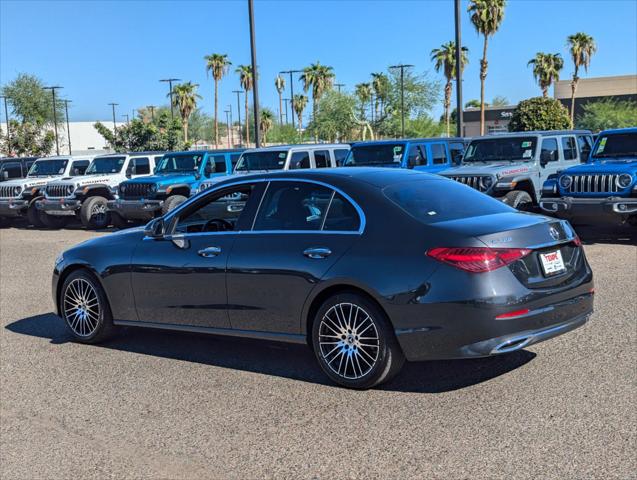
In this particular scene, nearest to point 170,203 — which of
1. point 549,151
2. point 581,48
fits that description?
point 549,151

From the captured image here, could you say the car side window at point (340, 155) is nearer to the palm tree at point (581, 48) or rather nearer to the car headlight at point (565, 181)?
the car headlight at point (565, 181)

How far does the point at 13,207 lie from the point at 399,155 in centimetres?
1154

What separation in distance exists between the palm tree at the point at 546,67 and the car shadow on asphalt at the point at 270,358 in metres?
59.9

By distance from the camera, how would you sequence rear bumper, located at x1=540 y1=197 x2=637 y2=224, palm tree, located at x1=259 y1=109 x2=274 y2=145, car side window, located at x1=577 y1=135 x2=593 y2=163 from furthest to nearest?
palm tree, located at x1=259 y1=109 x2=274 y2=145 → car side window, located at x1=577 y1=135 x2=593 y2=163 → rear bumper, located at x1=540 y1=197 x2=637 y2=224

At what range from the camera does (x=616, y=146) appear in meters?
13.2

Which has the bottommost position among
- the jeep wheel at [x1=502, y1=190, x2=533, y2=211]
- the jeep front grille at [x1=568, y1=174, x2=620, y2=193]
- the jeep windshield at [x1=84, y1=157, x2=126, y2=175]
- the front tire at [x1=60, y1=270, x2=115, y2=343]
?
the front tire at [x1=60, y1=270, x2=115, y2=343]

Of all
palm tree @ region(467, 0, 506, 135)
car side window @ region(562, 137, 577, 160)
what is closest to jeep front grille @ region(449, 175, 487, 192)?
car side window @ region(562, 137, 577, 160)

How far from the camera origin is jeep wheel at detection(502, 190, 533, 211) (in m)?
13.0

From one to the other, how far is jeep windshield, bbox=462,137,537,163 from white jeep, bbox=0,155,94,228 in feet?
37.3

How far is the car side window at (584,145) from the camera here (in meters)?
15.2

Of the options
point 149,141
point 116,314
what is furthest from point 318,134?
point 116,314

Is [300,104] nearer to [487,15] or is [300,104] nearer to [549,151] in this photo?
[487,15]

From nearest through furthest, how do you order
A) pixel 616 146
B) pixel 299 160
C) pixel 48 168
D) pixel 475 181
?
pixel 616 146
pixel 475 181
pixel 299 160
pixel 48 168

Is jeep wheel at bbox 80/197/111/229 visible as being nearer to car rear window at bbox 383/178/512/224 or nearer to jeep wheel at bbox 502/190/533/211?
jeep wheel at bbox 502/190/533/211
